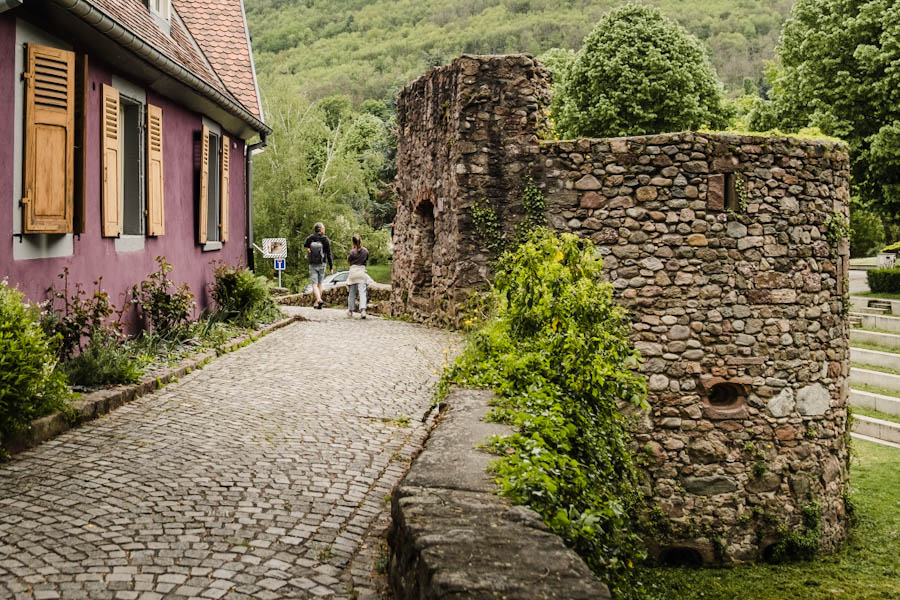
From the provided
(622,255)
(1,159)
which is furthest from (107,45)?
(622,255)

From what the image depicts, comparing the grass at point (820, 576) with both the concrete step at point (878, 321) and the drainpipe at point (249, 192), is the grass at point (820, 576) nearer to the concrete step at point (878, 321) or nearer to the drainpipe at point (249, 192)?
the drainpipe at point (249, 192)

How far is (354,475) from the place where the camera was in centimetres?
567

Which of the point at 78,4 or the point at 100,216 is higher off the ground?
the point at 78,4

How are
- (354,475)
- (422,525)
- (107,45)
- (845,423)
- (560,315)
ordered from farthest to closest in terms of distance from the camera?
(845,423), (107,45), (560,315), (354,475), (422,525)

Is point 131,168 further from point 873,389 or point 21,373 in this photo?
point 873,389

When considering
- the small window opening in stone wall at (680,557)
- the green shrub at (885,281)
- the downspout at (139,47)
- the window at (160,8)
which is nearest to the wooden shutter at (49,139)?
the downspout at (139,47)

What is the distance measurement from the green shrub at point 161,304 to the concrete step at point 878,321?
62.4 feet

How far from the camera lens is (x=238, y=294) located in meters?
12.8

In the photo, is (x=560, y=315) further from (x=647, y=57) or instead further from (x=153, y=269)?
(x=647, y=57)

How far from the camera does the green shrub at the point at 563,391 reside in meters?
3.95

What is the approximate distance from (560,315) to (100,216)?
15.9ft

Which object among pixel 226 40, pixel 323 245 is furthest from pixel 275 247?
pixel 226 40

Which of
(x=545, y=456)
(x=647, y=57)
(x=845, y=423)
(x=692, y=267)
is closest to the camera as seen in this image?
(x=545, y=456)

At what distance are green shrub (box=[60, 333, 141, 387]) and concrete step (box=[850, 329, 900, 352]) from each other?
19047 mm
